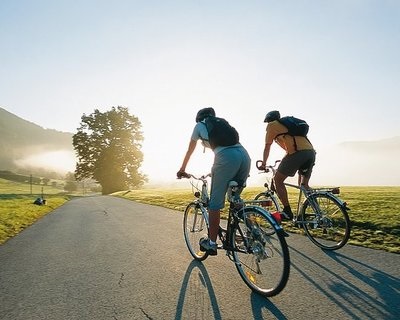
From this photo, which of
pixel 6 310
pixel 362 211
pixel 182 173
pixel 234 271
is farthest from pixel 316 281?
pixel 362 211

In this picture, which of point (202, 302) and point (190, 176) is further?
point (190, 176)

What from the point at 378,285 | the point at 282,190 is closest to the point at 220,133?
the point at 282,190

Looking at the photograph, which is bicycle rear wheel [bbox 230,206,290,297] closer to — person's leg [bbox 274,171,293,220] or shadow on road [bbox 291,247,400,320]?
shadow on road [bbox 291,247,400,320]

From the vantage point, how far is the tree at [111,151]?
6550cm

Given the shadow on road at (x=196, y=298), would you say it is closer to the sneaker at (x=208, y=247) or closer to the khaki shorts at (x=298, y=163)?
the sneaker at (x=208, y=247)

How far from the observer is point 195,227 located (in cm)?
647

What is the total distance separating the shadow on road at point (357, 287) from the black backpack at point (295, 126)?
2.36 metres

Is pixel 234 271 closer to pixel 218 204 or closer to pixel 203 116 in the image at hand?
Result: pixel 218 204

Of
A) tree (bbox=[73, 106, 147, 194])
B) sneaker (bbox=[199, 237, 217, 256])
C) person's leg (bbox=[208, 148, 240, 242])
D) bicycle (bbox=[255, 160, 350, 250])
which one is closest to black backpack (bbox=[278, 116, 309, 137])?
bicycle (bbox=[255, 160, 350, 250])

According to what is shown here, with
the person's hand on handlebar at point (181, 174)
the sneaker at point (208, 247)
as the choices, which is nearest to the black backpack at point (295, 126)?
the person's hand on handlebar at point (181, 174)

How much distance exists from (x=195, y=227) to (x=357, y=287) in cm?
310

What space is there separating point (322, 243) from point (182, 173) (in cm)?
315

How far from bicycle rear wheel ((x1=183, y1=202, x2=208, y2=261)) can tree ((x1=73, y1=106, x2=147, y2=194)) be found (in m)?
61.0

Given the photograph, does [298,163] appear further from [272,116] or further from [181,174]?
[181,174]
